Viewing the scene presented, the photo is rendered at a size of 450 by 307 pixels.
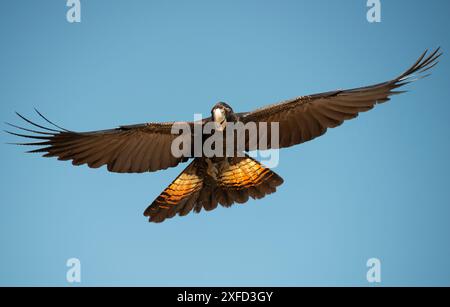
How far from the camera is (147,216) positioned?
484 inches

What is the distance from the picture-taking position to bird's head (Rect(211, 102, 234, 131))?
478 inches

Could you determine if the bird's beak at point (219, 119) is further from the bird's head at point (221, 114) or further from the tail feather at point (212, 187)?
the tail feather at point (212, 187)

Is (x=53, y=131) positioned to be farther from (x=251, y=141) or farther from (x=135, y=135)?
(x=251, y=141)

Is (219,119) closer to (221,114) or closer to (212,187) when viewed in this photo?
(221,114)

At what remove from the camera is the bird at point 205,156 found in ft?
40.4

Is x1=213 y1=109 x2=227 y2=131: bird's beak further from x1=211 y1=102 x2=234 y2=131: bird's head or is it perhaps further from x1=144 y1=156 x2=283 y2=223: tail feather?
x1=144 y1=156 x2=283 y2=223: tail feather

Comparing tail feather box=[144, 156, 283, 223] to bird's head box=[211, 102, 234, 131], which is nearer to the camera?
bird's head box=[211, 102, 234, 131]

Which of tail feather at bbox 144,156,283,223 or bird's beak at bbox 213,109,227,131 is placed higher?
bird's beak at bbox 213,109,227,131

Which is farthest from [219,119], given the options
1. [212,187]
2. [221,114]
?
[212,187]

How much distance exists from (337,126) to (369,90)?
0.82 meters

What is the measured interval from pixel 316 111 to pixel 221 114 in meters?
1.73

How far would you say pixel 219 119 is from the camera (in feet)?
40.0

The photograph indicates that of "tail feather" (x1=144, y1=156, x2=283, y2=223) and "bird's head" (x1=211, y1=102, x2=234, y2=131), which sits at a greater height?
"bird's head" (x1=211, y1=102, x2=234, y2=131)

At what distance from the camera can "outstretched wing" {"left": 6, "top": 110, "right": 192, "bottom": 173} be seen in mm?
12453
